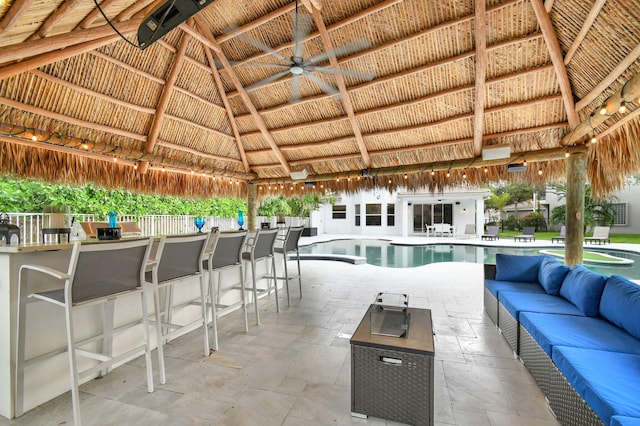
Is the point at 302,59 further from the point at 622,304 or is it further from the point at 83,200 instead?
the point at 83,200

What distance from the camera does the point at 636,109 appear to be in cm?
334

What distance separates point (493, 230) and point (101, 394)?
51.7ft

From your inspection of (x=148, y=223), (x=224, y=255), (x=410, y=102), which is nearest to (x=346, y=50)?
(x=410, y=102)

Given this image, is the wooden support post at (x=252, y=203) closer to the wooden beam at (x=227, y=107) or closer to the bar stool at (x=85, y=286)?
the wooden beam at (x=227, y=107)

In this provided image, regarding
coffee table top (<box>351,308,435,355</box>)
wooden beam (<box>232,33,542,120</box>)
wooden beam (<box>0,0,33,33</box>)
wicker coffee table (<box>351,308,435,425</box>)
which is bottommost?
wicker coffee table (<box>351,308,435,425</box>)

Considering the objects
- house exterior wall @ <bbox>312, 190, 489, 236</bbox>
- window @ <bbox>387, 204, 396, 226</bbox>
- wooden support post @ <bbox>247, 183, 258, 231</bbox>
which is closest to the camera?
wooden support post @ <bbox>247, 183, 258, 231</bbox>

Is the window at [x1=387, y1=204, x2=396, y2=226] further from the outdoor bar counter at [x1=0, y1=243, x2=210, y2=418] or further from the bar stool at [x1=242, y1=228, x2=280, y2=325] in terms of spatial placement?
the outdoor bar counter at [x1=0, y1=243, x2=210, y2=418]

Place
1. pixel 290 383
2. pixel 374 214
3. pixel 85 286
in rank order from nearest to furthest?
pixel 85 286 < pixel 290 383 < pixel 374 214

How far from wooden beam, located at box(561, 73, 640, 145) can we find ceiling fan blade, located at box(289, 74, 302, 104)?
12.1 feet

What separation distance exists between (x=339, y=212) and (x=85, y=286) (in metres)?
18.7

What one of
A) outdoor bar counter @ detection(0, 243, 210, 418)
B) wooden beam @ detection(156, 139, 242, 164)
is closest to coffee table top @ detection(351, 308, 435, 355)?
outdoor bar counter @ detection(0, 243, 210, 418)

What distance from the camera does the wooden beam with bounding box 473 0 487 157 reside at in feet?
12.2

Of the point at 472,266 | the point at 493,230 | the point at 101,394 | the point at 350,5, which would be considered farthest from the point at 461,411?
the point at 493,230

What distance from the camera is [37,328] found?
1968 millimetres
